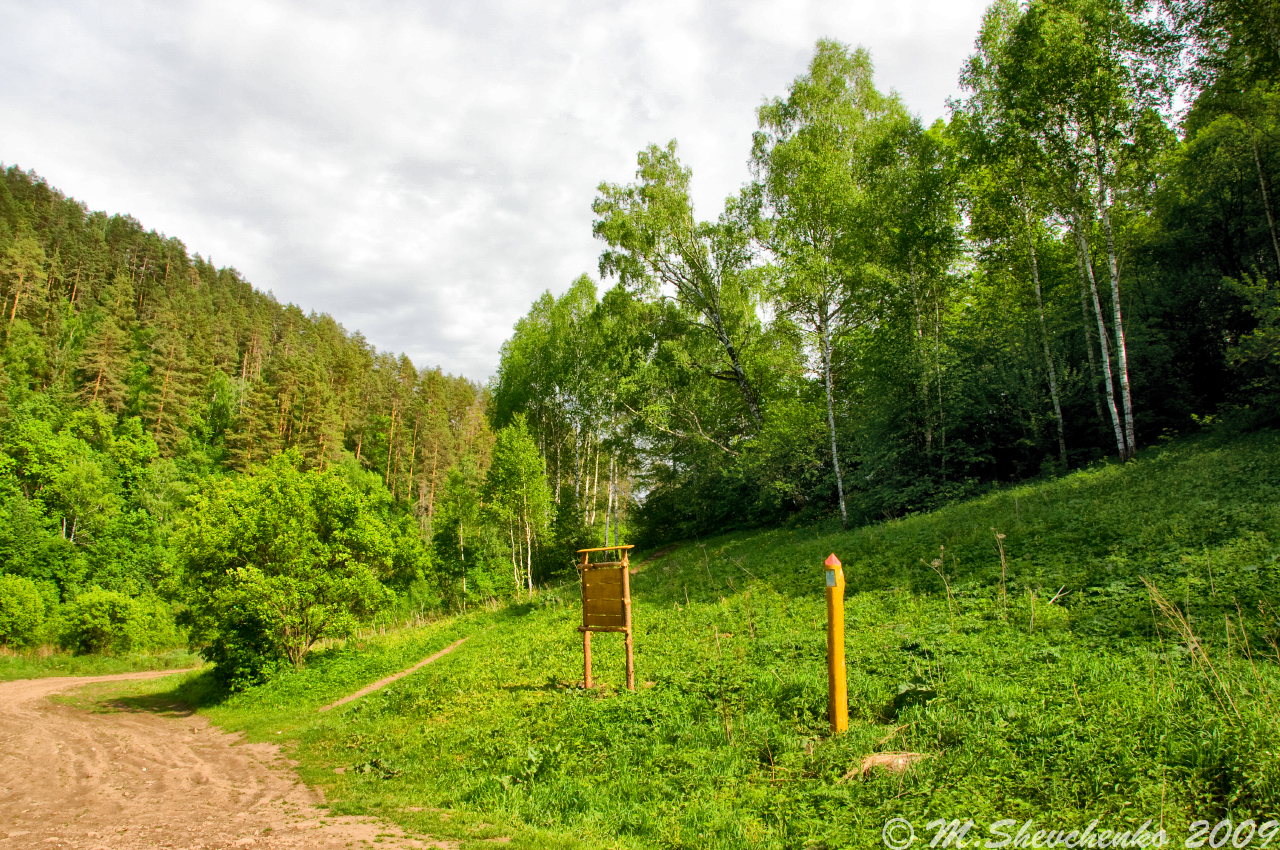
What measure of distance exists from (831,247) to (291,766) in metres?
18.8

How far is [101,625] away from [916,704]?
3749 cm

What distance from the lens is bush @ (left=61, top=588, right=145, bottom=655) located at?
29000mm

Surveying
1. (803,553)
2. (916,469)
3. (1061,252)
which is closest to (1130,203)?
(1061,252)

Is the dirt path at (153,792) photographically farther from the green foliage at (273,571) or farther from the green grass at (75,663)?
the green grass at (75,663)

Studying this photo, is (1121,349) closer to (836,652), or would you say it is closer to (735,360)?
(735,360)

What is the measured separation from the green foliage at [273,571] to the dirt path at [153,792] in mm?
2132

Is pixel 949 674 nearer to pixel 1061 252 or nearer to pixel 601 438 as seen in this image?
pixel 1061 252

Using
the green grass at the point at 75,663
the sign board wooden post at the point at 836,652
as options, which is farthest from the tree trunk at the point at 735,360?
the green grass at the point at 75,663

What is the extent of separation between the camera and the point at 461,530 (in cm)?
3644

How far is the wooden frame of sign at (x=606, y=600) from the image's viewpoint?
9328 mm

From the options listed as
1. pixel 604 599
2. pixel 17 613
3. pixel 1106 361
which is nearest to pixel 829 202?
pixel 1106 361

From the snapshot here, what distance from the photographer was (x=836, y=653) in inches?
226

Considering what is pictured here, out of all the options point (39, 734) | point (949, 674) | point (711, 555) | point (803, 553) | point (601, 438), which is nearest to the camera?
point (949, 674)

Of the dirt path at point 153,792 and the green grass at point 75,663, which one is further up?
the dirt path at point 153,792
